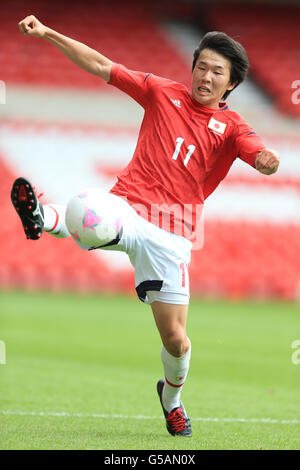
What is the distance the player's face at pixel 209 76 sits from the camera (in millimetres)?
4641

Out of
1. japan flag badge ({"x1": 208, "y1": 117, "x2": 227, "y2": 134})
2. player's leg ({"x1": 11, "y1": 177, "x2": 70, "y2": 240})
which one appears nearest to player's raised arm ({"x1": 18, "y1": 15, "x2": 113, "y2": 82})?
japan flag badge ({"x1": 208, "y1": 117, "x2": 227, "y2": 134})

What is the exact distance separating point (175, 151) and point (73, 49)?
0.84 m

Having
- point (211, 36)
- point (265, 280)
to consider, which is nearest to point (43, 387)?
point (211, 36)

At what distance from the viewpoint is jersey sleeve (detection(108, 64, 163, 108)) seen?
471 cm

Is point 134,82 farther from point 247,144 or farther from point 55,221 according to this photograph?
point 55,221

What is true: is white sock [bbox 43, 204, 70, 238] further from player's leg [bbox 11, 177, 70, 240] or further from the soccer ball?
the soccer ball

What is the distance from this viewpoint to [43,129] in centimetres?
1770

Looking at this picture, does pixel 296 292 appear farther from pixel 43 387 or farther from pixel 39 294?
pixel 43 387

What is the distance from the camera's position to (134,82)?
473 centimetres

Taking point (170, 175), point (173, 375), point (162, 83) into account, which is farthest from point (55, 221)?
point (173, 375)

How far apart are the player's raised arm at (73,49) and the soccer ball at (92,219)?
836mm

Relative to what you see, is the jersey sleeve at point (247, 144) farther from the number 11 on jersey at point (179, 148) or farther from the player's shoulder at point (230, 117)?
the number 11 on jersey at point (179, 148)

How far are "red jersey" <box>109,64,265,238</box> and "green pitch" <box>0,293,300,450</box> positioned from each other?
1340 mm

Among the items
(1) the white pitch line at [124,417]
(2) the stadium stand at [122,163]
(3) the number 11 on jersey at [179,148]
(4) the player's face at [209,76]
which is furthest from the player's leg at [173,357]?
(2) the stadium stand at [122,163]
